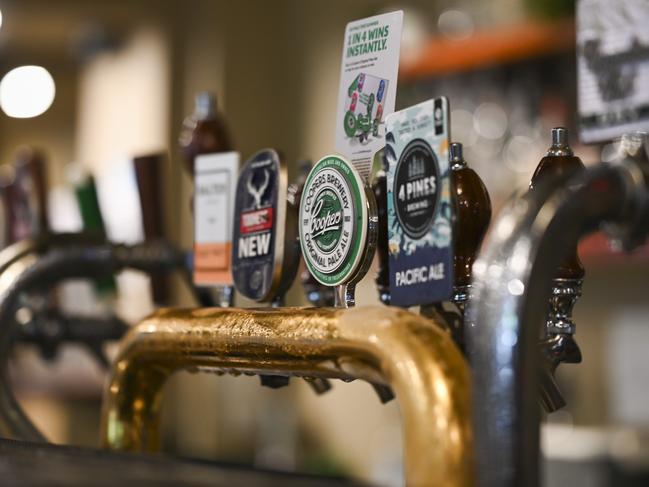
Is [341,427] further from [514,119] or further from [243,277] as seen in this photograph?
[243,277]

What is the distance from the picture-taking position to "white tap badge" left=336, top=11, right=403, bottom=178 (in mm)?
663

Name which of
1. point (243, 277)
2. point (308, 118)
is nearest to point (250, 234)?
point (243, 277)

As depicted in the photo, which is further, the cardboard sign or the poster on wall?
the cardboard sign

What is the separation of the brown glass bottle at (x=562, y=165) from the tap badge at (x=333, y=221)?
114 mm

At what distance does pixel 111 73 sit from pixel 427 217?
5143 millimetres

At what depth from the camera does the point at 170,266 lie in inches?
39.0

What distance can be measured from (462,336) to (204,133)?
1.29 ft

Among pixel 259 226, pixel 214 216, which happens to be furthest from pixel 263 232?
pixel 214 216

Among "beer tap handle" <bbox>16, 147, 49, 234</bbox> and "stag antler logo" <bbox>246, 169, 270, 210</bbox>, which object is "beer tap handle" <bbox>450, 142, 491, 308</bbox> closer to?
"stag antler logo" <bbox>246, 169, 270, 210</bbox>

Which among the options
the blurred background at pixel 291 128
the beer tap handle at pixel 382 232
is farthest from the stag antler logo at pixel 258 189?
the blurred background at pixel 291 128

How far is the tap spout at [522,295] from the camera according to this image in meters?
0.44

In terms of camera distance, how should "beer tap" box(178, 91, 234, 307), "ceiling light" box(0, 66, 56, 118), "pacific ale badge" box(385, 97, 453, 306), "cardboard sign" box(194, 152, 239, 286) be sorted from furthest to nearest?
1. "ceiling light" box(0, 66, 56, 118)
2. "beer tap" box(178, 91, 234, 307)
3. "cardboard sign" box(194, 152, 239, 286)
4. "pacific ale badge" box(385, 97, 453, 306)

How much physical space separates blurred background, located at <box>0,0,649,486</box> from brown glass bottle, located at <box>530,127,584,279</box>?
8.65 feet

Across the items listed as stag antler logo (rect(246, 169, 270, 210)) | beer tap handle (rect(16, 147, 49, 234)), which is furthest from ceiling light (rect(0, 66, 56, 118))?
stag antler logo (rect(246, 169, 270, 210))
